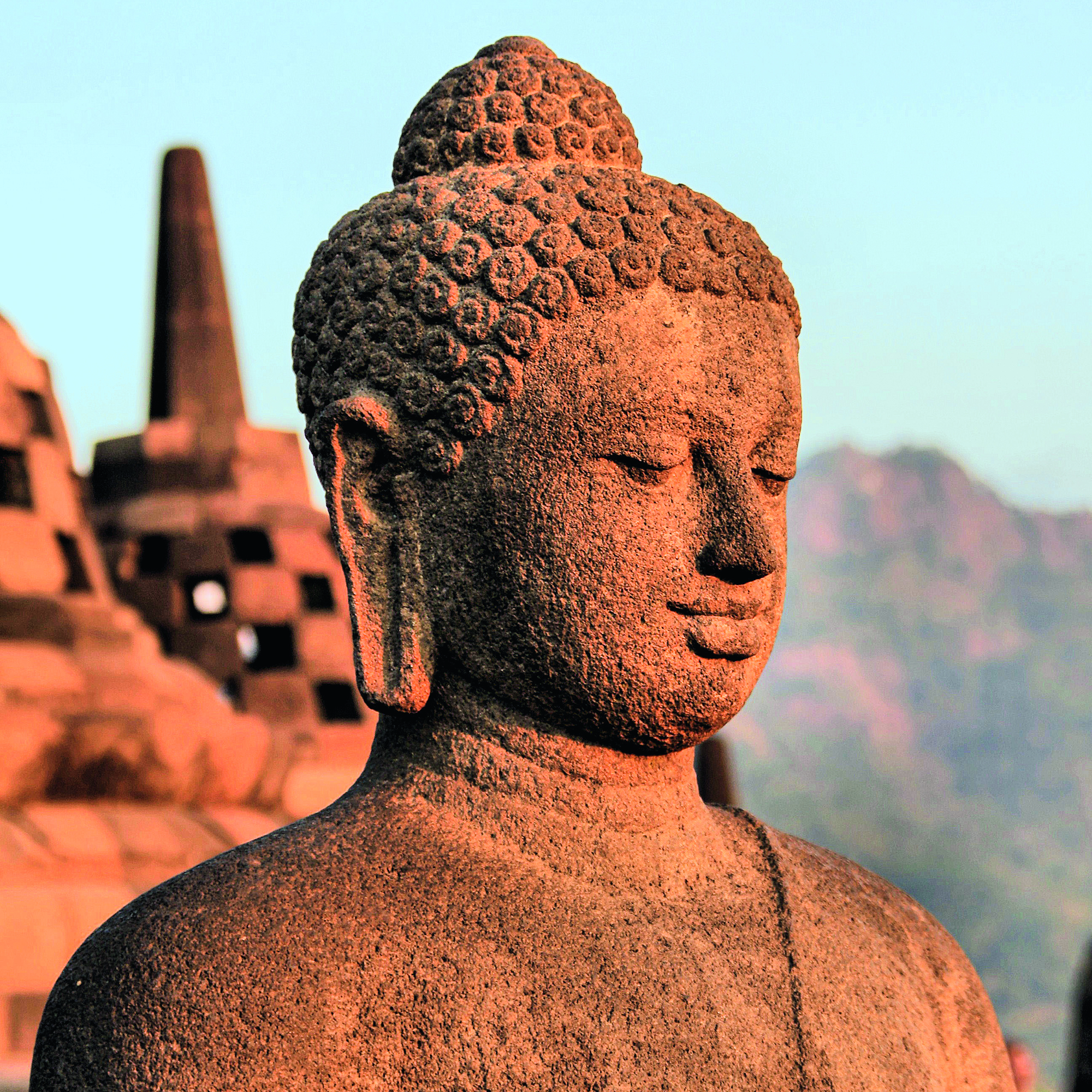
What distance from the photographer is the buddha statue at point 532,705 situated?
3.29 meters

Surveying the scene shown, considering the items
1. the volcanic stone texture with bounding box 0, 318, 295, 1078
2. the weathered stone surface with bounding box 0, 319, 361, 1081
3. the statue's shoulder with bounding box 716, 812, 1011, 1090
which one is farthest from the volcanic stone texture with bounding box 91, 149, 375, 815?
the statue's shoulder with bounding box 716, 812, 1011, 1090

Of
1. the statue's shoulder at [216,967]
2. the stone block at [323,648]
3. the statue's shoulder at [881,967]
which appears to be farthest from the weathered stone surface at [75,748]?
the statue's shoulder at [881,967]

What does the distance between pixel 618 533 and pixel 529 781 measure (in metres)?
0.59

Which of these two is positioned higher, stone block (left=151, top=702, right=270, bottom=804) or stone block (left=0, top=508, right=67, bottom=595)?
stone block (left=0, top=508, right=67, bottom=595)

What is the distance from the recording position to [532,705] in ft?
11.8

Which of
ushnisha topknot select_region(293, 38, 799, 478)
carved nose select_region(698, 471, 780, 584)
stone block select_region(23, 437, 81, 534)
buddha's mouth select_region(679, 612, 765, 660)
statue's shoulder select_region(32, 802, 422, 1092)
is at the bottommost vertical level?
stone block select_region(23, 437, 81, 534)

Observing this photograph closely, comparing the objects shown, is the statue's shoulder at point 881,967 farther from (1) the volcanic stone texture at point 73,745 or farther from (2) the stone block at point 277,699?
(2) the stone block at point 277,699

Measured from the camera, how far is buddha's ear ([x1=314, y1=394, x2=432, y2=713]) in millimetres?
3709

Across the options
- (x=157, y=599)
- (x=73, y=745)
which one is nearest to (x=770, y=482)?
(x=73, y=745)

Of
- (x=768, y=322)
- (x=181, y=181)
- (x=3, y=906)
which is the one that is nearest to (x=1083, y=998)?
(x=3, y=906)

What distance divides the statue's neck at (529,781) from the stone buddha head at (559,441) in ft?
0.14

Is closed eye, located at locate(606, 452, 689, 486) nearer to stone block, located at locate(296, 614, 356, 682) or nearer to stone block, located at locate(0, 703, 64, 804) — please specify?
stone block, located at locate(0, 703, 64, 804)

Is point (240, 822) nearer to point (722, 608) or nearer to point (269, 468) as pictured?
point (269, 468)

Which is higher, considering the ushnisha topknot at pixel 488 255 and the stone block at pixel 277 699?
the ushnisha topknot at pixel 488 255
